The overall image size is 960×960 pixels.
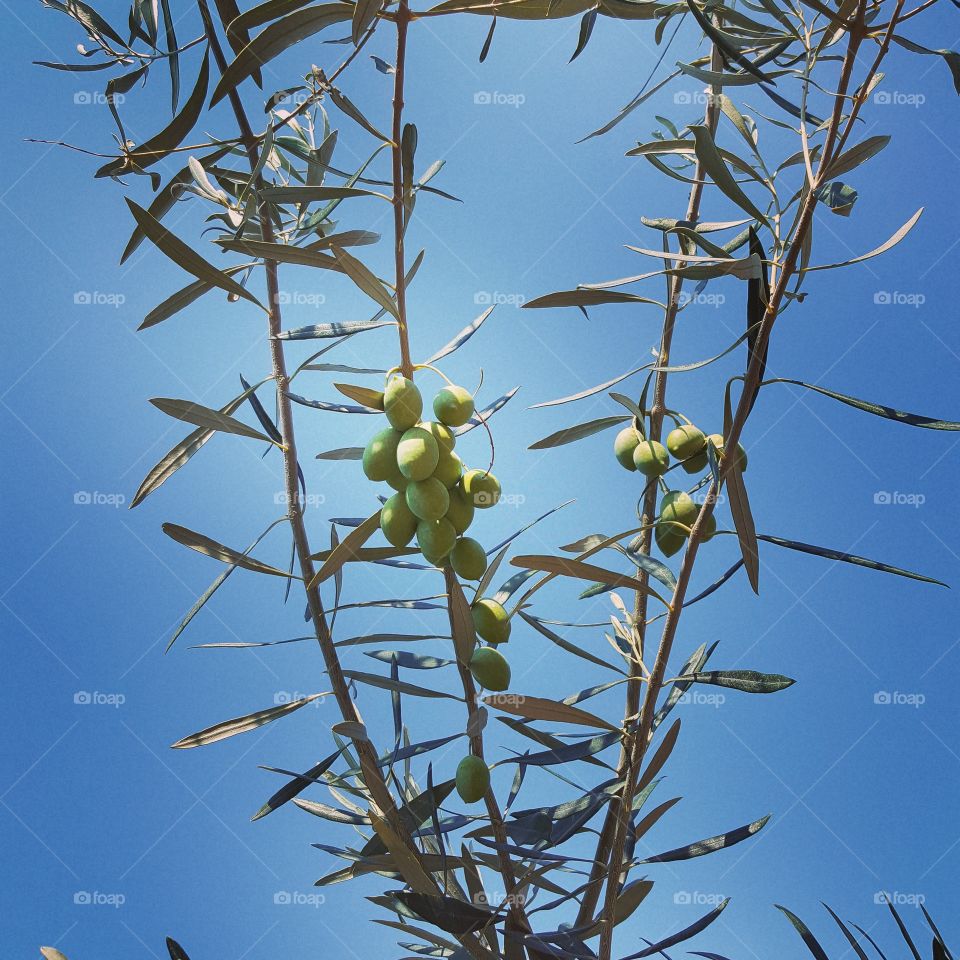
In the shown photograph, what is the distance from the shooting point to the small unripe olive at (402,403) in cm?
79

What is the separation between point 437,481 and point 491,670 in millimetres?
174

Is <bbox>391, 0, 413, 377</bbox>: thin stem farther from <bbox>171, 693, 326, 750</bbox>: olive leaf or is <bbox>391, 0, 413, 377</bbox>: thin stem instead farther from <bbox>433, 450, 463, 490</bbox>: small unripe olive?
<bbox>171, 693, 326, 750</bbox>: olive leaf

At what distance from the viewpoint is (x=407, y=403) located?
79 cm

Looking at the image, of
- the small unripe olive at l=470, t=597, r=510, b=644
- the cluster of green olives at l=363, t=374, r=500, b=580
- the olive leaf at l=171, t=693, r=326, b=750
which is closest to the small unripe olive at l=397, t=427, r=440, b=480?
the cluster of green olives at l=363, t=374, r=500, b=580

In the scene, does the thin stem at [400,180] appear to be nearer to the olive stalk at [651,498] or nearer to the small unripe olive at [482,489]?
the small unripe olive at [482,489]

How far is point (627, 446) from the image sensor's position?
964 mm

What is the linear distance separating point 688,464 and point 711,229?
23 centimetres

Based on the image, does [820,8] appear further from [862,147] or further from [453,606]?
[453,606]

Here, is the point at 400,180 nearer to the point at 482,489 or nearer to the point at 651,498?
the point at 482,489

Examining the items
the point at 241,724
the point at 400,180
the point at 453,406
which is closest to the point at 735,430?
the point at 453,406

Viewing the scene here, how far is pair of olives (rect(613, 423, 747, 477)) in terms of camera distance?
92cm

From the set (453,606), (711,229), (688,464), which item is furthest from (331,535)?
(711,229)

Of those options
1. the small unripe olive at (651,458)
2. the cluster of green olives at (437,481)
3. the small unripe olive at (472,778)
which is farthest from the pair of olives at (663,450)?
the small unripe olive at (472,778)

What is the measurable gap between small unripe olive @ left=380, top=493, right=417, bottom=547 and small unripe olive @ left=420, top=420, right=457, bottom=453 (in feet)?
0.19
